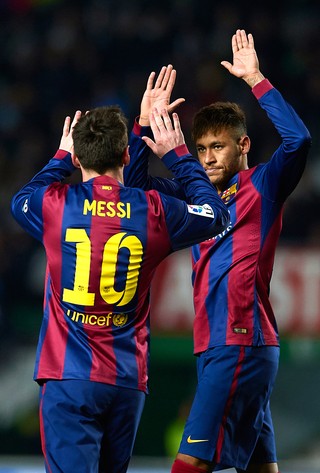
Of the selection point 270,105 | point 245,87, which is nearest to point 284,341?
point 245,87

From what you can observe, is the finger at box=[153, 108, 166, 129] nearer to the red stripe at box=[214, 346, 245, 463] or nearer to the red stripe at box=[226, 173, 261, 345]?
the red stripe at box=[226, 173, 261, 345]

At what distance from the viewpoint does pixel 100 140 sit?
3.55 meters

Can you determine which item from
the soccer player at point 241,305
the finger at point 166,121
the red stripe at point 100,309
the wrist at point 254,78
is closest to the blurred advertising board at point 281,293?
the soccer player at point 241,305

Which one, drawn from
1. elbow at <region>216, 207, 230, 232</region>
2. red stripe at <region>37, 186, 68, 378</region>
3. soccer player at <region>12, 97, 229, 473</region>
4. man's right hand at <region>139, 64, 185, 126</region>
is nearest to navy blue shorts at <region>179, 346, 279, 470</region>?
soccer player at <region>12, 97, 229, 473</region>

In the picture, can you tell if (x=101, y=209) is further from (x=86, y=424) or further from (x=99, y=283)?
(x=86, y=424)

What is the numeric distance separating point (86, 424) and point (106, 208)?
0.83 metres

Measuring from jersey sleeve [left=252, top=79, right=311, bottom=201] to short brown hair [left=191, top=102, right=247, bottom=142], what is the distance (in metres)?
0.30

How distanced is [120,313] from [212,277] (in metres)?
0.73

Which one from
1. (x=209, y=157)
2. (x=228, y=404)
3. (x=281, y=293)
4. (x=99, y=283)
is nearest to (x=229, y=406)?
(x=228, y=404)

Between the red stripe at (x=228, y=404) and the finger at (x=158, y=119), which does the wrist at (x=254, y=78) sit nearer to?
the finger at (x=158, y=119)

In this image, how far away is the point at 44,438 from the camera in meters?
3.49

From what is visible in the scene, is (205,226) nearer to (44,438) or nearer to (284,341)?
(44,438)

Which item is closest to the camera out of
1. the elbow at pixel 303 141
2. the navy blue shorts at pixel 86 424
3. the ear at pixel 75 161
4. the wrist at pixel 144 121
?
the navy blue shorts at pixel 86 424

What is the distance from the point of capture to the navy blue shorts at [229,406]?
3969 millimetres
